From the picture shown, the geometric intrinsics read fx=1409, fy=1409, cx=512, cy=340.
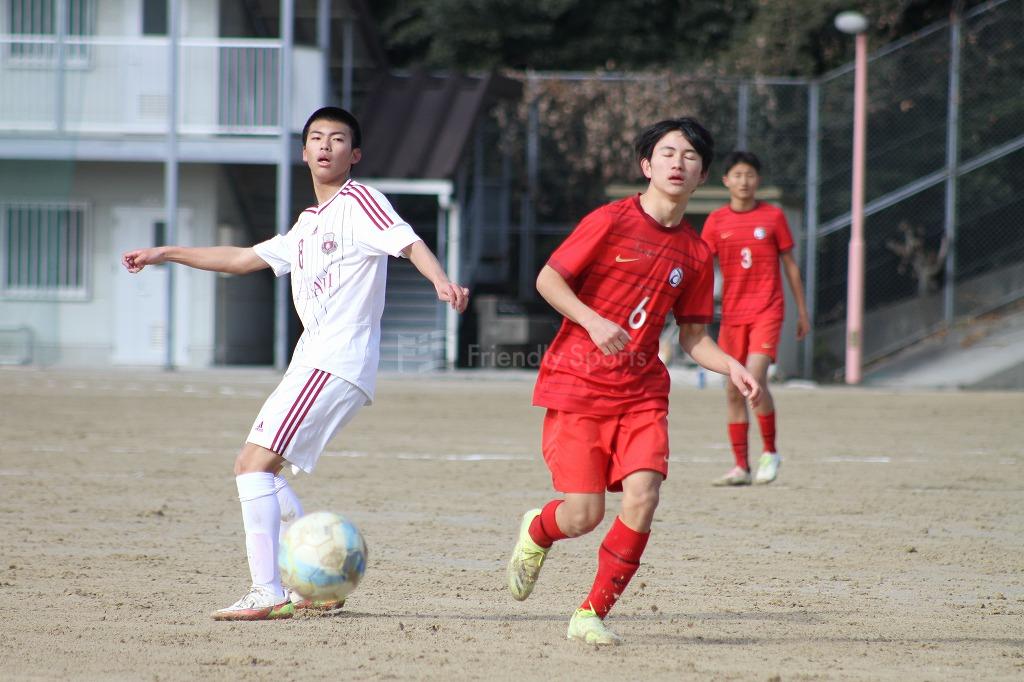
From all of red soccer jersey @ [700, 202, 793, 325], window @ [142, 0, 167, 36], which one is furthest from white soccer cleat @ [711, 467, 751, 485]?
window @ [142, 0, 167, 36]

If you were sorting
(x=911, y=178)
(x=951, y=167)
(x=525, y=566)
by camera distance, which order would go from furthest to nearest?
(x=911, y=178), (x=951, y=167), (x=525, y=566)

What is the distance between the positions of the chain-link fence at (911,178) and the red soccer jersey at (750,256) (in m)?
11.3

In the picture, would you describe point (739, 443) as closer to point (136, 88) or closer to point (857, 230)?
point (857, 230)

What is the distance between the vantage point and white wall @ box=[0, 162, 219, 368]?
76.2ft

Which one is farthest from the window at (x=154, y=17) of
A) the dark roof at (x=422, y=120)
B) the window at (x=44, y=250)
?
the dark roof at (x=422, y=120)

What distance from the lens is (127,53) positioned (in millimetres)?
22500

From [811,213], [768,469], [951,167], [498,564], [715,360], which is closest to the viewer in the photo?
[715,360]

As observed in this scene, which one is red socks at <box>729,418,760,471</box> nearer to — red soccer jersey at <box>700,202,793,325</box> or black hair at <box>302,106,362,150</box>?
red soccer jersey at <box>700,202,793,325</box>

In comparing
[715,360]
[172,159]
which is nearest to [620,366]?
[715,360]

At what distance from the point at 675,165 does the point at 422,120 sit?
62.7 ft

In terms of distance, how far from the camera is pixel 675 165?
16.6 feet

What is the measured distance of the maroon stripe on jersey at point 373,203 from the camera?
17.5 feet

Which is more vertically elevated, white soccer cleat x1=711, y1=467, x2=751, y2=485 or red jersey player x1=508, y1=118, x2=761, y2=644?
red jersey player x1=508, y1=118, x2=761, y2=644

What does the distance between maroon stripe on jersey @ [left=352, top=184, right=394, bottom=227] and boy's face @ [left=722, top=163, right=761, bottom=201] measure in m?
4.64
